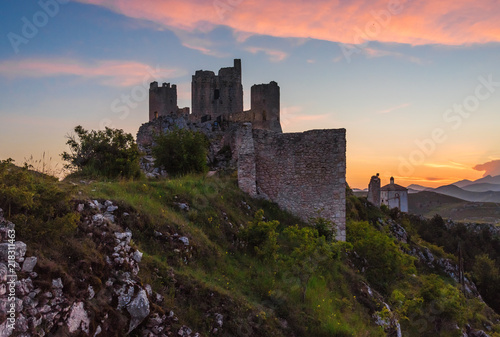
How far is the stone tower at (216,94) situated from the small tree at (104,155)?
26.9 m

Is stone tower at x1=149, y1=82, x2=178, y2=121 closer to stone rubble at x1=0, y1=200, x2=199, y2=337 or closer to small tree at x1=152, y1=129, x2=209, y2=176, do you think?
small tree at x1=152, y1=129, x2=209, y2=176

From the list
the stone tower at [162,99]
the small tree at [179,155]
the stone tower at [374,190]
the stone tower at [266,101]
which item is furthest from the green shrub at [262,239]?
the stone tower at [374,190]

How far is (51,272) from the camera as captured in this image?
5016mm

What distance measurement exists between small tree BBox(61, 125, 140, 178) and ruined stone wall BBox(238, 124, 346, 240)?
462 cm

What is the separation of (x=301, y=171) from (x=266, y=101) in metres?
25.7

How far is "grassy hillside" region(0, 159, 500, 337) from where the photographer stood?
5688 mm

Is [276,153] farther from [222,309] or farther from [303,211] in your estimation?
[222,309]

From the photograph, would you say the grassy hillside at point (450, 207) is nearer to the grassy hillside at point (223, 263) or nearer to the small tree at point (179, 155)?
the grassy hillside at point (223, 263)

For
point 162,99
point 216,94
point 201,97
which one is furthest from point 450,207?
point 162,99

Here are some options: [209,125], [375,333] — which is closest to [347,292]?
[375,333]

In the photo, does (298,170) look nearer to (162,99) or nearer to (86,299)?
(86,299)

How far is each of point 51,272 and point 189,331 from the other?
8.16 ft

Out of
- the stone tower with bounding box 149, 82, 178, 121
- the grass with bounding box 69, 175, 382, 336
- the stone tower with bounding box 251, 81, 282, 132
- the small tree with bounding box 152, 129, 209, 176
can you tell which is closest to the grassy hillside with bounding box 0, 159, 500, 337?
the grass with bounding box 69, 175, 382, 336

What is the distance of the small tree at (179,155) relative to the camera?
57.6 feet
